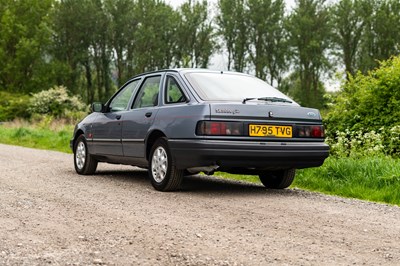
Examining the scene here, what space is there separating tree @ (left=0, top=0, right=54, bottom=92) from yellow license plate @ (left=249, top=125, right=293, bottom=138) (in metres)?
52.3

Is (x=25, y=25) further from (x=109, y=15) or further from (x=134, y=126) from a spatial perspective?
(x=134, y=126)

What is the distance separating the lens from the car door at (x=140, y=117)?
799cm

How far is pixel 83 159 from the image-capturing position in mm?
9867

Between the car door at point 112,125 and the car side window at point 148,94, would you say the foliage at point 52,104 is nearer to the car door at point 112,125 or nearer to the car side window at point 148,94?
the car door at point 112,125

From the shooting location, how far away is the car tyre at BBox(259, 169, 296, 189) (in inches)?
323

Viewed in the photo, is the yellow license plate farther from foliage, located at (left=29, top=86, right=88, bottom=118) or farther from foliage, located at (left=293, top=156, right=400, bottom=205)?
foliage, located at (left=29, top=86, right=88, bottom=118)

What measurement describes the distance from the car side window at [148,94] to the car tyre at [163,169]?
0.78 m

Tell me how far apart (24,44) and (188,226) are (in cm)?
5421

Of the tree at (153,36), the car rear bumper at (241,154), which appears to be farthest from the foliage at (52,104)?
the car rear bumper at (241,154)

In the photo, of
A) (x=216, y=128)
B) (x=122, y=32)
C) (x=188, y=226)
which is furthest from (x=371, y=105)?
(x=122, y=32)

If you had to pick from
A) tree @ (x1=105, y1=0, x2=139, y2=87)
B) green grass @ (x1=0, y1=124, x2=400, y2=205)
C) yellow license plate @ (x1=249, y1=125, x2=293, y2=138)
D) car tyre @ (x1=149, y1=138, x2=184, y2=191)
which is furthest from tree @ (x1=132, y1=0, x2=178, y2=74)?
yellow license plate @ (x1=249, y1=125, x2=293, y2=138)

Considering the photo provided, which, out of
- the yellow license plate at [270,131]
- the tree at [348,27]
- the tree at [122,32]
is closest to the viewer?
the yellow license plate at [270,131]

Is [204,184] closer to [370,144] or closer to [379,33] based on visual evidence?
[370,144]

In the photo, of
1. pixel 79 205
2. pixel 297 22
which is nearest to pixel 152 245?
pixel 79 205
